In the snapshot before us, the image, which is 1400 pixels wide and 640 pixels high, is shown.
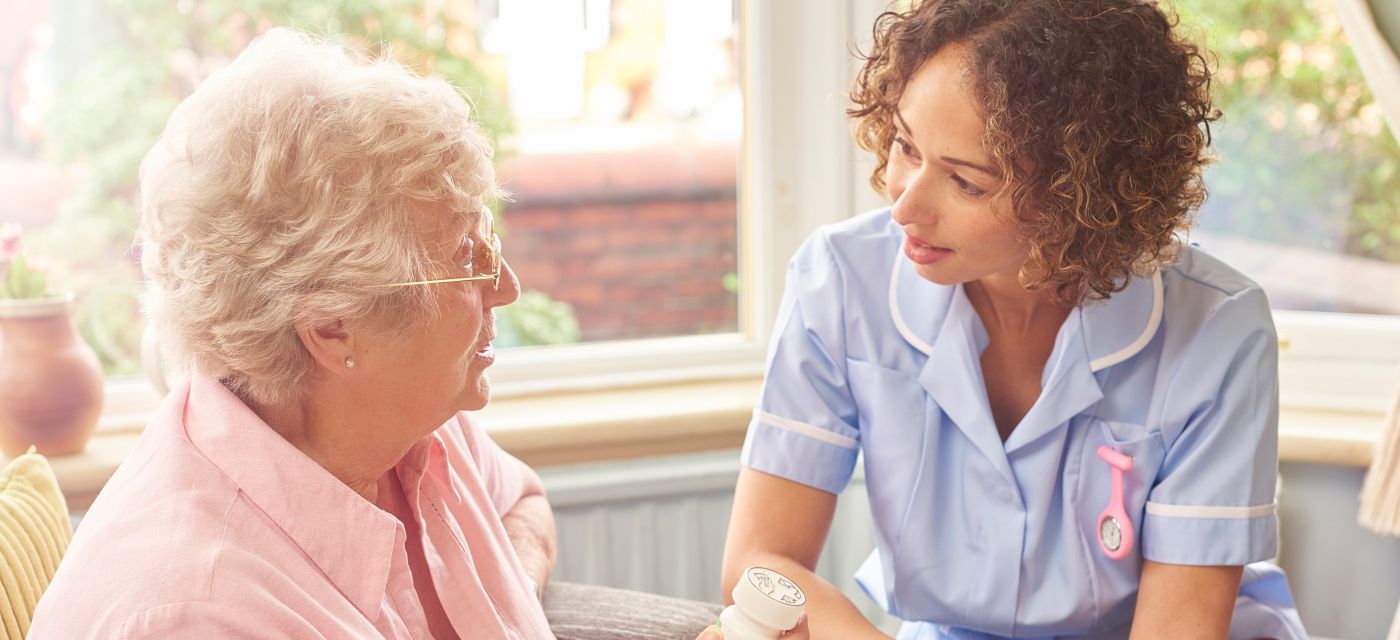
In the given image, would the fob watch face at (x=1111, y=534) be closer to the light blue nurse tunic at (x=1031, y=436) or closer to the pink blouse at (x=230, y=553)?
the light blue nurse tunic at (x=1031, y=436)

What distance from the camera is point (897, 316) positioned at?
1561 millimetres

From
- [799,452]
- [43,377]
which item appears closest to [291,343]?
[799,452]

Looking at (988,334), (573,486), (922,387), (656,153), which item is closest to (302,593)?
(922,387)

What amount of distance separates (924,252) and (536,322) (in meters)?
1.24

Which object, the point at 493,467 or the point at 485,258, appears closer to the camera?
the point at 485,258

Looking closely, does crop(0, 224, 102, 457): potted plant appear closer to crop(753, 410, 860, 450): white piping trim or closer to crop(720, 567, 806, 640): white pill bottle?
crop(753, 410, 860, 450): white piping trim

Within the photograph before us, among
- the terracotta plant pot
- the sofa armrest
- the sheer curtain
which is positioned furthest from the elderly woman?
the sheer curtain

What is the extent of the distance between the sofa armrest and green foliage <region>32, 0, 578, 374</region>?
1063 millimetres

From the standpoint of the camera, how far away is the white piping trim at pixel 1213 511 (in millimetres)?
1397

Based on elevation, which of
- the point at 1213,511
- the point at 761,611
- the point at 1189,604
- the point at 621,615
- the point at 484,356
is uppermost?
the point at 484,356

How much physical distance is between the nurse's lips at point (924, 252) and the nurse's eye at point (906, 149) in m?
0.09

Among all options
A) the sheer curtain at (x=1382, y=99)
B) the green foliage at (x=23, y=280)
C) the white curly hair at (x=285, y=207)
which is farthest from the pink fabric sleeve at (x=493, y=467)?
the sheer curtain at (x=1382, y=99)

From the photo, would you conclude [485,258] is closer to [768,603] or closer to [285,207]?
[285,207]

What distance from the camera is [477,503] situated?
1411 mm
